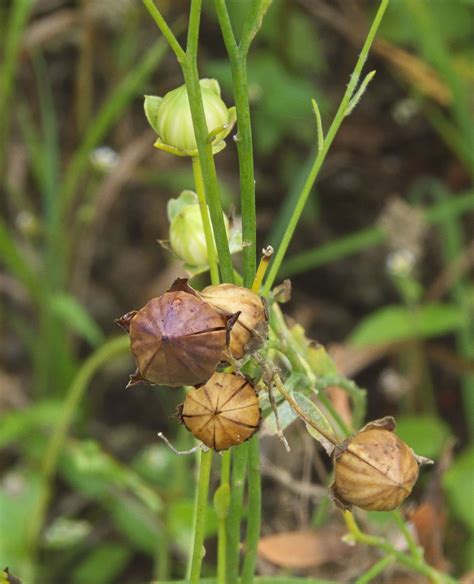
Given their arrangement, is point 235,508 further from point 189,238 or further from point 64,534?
point 64,534

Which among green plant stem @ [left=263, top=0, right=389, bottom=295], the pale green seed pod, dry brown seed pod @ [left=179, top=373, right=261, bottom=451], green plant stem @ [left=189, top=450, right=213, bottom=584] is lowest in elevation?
green plant stem @ [left=189, top=450, right=213, bottom=584]

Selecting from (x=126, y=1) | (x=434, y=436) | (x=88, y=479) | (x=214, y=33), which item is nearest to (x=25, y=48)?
(x=126, y=1)

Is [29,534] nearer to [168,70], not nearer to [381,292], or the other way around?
[381,292]

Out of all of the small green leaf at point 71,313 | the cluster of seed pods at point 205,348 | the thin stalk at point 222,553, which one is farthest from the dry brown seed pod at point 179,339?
the small green leaf at point 71,313

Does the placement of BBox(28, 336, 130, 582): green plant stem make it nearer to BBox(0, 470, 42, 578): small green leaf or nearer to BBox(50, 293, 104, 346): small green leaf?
BBox(0, 470, 42, 578): small green leaf

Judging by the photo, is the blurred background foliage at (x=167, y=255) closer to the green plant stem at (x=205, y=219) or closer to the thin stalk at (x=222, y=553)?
the thin stalk at (x=222, y=553)

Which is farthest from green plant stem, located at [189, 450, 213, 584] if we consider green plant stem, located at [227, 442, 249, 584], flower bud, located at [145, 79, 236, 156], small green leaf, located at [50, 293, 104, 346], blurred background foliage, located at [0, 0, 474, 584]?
small green leaf, located at [50, 293, 104, 346]
